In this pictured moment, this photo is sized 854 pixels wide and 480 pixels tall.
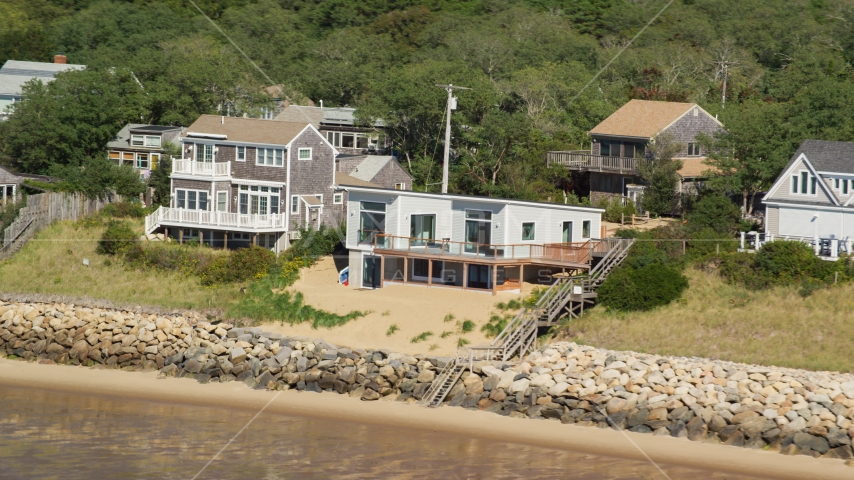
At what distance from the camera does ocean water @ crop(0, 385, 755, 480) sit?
33.2m

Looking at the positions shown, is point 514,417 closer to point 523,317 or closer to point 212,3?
point 523,317

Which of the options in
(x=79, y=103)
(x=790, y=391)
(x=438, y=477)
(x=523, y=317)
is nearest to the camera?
(x=438, y=477)

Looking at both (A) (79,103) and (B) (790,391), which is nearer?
(B) (790,391)

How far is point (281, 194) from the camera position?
53.5 m

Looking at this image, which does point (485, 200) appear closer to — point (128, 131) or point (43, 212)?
point (43, 212)

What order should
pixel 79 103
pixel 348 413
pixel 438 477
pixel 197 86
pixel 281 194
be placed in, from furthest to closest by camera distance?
pixel 197 86, pixel 79 103, pixel 281 194, pixel 348 413, pixel 438 477

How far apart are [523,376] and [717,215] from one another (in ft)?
50.5

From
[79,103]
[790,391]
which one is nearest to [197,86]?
[79,103]

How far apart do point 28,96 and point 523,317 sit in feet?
109

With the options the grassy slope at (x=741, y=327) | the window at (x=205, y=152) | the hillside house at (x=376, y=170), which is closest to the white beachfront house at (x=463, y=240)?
the grassy slope at (x=741, y=327)

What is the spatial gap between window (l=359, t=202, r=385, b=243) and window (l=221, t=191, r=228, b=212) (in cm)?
789

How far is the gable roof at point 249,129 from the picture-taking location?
177 ft

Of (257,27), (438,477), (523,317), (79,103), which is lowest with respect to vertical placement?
(438,477)

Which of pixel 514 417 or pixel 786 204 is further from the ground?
pixel 786 204
